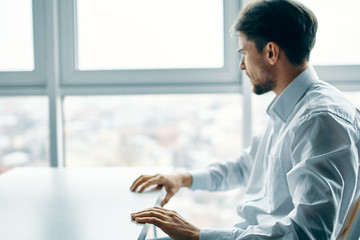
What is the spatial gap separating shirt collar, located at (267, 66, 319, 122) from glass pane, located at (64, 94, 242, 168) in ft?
2.50

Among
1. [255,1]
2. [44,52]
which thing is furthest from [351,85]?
[44,52]

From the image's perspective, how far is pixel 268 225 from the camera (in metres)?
0.90

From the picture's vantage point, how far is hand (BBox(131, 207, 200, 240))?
0.93 meters

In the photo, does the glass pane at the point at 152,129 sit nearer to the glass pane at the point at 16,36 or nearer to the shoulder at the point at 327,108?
the glass pane at the point at 16,36

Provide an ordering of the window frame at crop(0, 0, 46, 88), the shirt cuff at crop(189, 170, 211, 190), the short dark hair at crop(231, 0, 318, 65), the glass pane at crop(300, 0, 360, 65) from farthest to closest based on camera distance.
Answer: the window frame at crop(0, 0, 46, 88) → the glass pane at crop(300, 0, 360, 65) → the shirt cuff at crop(189, 170, 211, 190) → the short dark hair at crop(231, 0, 318, 65)

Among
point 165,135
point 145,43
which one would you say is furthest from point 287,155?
point 145,43

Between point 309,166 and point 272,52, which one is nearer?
point 309,166

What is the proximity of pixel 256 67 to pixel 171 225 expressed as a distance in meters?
0.61

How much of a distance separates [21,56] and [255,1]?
1360 millimetres

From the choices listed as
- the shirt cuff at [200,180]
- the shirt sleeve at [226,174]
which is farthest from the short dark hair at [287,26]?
the shirt cuff at [200,180]

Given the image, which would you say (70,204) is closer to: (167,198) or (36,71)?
(167,198)

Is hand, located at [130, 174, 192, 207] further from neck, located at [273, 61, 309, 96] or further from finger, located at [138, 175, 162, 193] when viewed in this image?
neck, located at [273, 61, 309, 96]

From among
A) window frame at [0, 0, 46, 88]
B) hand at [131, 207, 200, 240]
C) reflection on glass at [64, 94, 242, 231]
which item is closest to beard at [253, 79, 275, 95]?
hand at [131, 207, 200, 240]

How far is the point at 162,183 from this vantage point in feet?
4.20
